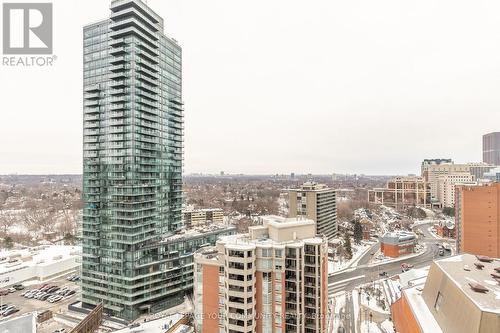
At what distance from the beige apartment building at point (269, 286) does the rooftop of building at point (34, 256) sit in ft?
225

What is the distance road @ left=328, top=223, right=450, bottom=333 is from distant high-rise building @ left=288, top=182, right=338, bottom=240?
698 inches

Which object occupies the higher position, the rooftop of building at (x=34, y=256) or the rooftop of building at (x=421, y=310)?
the rooftop of building at (x=421, y=310)

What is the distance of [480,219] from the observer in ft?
281

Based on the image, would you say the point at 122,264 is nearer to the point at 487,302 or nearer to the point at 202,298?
the point at 202,298

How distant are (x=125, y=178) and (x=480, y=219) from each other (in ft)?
318

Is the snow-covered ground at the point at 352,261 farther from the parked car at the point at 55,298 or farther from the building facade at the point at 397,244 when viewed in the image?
the parked car at the point at 55,298

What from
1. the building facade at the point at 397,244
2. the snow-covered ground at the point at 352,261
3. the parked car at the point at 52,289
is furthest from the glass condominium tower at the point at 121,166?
the building facade at the point at 397,244

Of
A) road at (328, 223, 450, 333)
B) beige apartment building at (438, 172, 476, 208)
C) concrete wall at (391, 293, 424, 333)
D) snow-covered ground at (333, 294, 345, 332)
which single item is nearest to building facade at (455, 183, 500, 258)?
road at (328, 223, 450, 333)

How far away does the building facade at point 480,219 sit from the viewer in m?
83.4

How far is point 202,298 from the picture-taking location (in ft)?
146

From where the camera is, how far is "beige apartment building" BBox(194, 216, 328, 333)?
40.1 metres

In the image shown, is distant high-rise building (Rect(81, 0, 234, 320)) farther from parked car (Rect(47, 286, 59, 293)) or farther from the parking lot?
parked car (Rect(47, 286, 59, 293))

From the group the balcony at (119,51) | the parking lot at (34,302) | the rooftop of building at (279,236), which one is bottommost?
the parking lot at (34,302)

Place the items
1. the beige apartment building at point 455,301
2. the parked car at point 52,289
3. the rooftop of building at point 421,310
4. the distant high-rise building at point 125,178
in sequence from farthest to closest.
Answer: the parked car at point 52,289
the distant high-rise building at point 125,178
the rooftop of building at point 421,310
the beige apartment building at point 455,301
